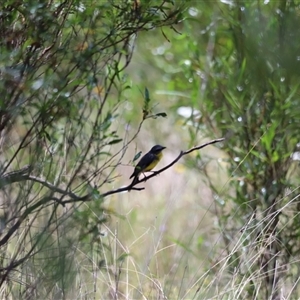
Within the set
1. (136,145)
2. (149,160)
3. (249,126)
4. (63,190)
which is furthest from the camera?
(249,126)

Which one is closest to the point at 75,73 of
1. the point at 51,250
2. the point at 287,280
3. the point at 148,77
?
the point at 51,250

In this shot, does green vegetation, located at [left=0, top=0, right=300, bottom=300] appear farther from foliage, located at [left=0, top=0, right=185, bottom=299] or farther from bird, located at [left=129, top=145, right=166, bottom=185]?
bird, located at [left=129, top=145, right=166, bottom=185]

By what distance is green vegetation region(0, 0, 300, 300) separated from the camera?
2266mm

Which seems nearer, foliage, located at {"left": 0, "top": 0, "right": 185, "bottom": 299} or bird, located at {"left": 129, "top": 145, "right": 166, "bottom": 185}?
foliage, located at {"left": 0, "top": 0, "right": 185, "bottom": 299}

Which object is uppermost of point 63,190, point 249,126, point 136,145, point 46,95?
point 249,126

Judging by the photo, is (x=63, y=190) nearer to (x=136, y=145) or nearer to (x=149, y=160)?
(x=136, y=145)

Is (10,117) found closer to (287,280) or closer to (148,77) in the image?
(287,280)

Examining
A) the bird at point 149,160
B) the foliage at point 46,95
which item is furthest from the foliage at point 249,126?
the foliage at point 46,95

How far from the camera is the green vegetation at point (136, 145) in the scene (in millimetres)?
2266

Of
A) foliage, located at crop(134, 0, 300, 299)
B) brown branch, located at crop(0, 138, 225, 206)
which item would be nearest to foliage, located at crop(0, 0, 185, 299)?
brown branch, located at crop(0, 138, 225, 206)

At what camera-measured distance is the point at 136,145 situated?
254 cm

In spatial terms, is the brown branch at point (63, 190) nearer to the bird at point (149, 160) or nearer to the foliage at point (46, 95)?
the foliage at point (46, 95)

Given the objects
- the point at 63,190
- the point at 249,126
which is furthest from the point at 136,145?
the point at 249,126

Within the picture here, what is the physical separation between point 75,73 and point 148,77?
158 inches
